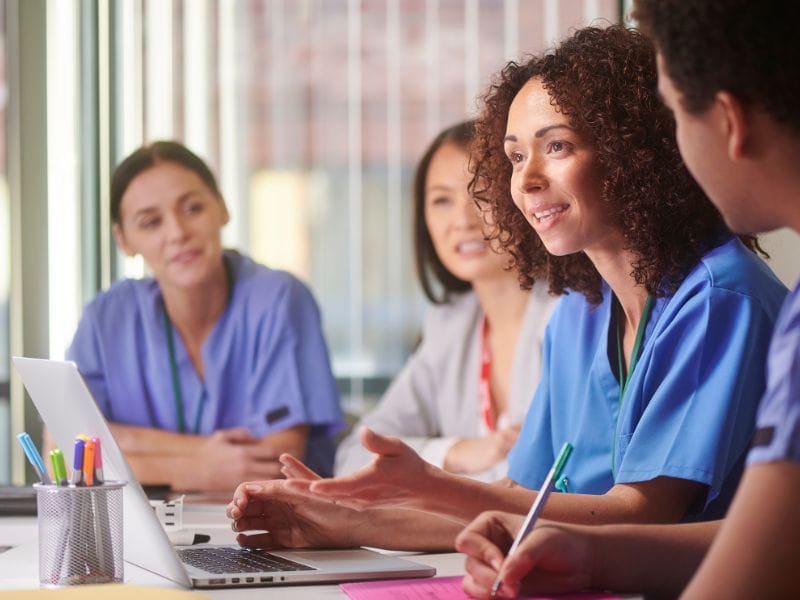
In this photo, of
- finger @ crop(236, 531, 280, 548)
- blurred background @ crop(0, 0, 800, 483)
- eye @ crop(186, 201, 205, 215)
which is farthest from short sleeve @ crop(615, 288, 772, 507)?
blurred background @ crop(0, 0, 800, 483)

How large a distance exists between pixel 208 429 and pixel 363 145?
5.40 feet

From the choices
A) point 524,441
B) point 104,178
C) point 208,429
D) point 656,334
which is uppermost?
point 104,178

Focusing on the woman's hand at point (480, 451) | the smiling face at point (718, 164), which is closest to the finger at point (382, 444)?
the smiling face at point (718, 164)

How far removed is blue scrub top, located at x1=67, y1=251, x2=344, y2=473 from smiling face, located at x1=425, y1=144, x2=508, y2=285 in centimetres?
36

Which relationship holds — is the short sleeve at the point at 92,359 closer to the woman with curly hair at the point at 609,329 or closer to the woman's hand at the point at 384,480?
the woman with curly hair at the point at 609,329

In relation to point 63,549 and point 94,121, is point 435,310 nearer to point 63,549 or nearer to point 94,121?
point 94,121

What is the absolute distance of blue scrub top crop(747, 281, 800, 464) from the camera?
0.82 m

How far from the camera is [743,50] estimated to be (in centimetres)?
89

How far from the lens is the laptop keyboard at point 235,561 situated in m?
1.18

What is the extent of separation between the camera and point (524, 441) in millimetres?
1589

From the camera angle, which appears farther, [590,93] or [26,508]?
[26,508]

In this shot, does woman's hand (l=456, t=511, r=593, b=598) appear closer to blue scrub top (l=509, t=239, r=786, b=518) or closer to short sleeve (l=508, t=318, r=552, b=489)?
blue scrub top (l=509, t=239, r=786, b=518)

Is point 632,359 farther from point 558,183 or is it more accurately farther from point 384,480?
point 384,480

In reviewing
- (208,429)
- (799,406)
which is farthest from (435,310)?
(799,406)
